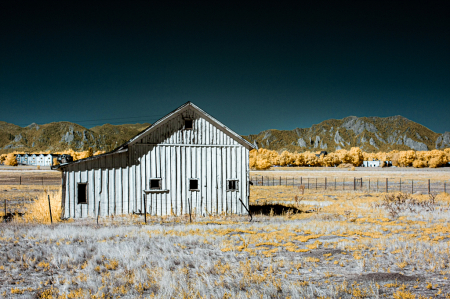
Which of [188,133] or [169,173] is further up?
[188,133]

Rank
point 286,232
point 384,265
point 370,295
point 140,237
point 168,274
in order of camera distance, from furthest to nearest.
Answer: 1. point 286,232
2. point 140,237
3. point 384,265
4. point 168,274
5. point 370,295

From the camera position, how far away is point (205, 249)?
10742 millimetres

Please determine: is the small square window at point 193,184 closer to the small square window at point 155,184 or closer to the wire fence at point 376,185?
the small square window at point 155,184

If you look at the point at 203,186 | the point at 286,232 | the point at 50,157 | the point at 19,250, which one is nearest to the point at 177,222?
the point at 203,186

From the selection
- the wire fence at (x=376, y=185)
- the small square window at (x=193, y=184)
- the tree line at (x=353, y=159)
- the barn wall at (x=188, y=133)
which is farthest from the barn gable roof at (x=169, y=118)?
the tree line at (x=353, y=159)

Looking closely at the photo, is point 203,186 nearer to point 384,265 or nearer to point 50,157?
point 384,265

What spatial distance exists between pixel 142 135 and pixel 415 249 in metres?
13.6

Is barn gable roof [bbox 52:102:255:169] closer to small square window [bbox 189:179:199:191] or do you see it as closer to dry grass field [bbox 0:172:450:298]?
small square window [bbox 189:179:199:191]

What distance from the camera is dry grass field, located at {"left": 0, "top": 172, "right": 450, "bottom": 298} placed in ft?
23.1

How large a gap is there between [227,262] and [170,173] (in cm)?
975

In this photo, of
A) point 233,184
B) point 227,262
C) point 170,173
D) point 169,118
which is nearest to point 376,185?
point 233,184

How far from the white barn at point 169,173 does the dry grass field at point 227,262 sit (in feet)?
11.6

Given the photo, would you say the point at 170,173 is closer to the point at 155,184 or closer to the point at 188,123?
the point at 155,184

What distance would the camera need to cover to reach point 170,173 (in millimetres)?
18250
